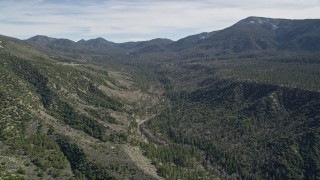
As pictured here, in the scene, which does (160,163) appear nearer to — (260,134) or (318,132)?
(260,134)

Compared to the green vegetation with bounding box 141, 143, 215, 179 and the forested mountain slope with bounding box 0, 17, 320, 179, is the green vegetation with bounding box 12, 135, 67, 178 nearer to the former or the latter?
the forested mountain slope with bounding box 0, 17, 320, 179

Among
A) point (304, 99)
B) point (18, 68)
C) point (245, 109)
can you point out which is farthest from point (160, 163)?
point (18, 68)

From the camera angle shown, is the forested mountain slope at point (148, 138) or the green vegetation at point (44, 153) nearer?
the green vegetation at point (44, 153)

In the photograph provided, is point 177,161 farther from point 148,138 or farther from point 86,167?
point 86,167

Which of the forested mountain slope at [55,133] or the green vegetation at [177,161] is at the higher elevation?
the forested mountain slope at [55,133]

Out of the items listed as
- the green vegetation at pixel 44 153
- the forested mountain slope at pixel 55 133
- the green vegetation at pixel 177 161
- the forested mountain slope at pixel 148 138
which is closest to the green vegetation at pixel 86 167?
the forested mountain slope at pixel 55 133

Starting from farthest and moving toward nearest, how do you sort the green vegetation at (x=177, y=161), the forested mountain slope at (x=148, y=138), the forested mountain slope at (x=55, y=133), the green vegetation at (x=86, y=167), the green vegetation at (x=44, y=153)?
1. the green vegetation at (x=177, y=161)
2. the forested mountain slope at (x=148, y=138)
3. the forested mountain slope at (x=55, y=133)
4. the green vegetation at (x=44, y=153)
5. the green vegetation at (x=86, y=167)

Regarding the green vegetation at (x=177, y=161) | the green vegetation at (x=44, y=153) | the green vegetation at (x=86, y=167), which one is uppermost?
the green vegetation at (x=44, y=153)

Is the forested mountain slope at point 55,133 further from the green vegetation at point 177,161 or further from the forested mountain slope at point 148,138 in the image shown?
the green vegetation at point 177,161

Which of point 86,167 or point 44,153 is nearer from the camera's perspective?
point 86,167

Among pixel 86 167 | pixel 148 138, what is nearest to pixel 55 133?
pixel 86 167

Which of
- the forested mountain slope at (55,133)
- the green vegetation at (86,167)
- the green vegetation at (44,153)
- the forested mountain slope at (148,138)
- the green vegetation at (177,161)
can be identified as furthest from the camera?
the green vegetation at (177,161)

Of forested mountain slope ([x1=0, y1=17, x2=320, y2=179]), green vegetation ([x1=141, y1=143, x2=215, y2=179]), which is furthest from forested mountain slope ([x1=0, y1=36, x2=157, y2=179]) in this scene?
green vegetation ([x1=141, y1=143, x2=215, y2=179])
